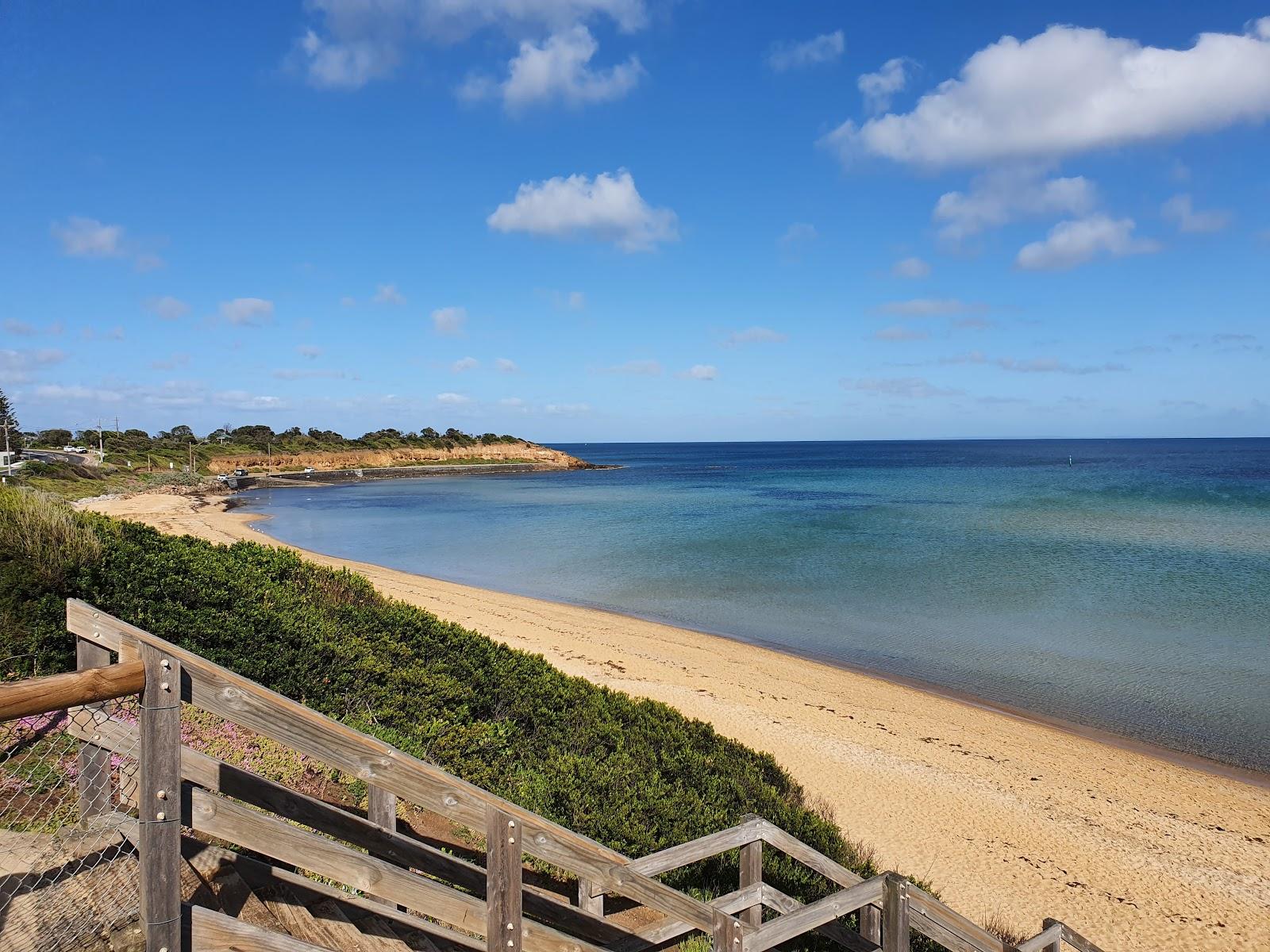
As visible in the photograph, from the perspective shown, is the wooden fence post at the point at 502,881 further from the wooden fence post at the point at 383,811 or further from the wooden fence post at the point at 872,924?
the wooden fence post at the point at 872,924

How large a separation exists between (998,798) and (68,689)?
11610 mm

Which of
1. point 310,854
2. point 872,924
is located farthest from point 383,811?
point 872,924

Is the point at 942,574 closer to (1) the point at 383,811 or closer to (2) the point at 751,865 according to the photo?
(2) the point at 751,865

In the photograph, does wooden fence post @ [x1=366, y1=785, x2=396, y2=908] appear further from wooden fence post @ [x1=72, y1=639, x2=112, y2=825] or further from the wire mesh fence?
wooden fence post @ [x1=72, y1=639, x2=112, y2=825]

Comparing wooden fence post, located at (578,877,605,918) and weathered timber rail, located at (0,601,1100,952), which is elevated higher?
weathered timber rail, located at (0,601,1100,952)

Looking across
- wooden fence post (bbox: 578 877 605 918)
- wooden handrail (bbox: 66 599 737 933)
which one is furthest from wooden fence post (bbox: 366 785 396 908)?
wooden handrail (bbox: 66 599 737 933)

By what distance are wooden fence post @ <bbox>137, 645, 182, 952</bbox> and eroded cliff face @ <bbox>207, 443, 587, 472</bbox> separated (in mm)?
93847

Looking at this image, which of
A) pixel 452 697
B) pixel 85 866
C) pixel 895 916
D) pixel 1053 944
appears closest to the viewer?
pixel 85 866

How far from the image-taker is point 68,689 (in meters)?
2.37

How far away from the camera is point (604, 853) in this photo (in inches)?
128

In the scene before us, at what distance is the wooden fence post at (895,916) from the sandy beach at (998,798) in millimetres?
Answer: 4430

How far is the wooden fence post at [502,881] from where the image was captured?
2.97 meters

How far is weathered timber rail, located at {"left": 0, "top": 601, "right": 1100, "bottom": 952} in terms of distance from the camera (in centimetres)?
252

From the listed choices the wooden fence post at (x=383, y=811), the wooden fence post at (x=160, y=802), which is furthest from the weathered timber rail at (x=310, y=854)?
the wooden fence post at (x=383, y=811)
